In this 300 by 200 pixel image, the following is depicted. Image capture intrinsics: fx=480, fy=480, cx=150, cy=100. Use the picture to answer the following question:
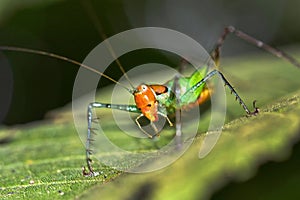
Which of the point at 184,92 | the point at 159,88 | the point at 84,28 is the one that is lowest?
the point at 184,92

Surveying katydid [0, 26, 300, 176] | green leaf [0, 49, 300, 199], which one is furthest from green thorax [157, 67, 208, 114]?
green leaf [0, 49, 300, 199]

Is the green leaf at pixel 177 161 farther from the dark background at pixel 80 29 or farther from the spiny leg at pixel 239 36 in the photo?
the dark background at pixel 80 29

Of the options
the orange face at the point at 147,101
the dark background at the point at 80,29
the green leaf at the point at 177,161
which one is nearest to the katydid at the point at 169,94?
the orange face at the point at 147,101

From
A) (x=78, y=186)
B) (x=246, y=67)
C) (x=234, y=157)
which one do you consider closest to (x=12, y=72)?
(x=246, y=67)

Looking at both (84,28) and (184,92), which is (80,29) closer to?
(84,28)

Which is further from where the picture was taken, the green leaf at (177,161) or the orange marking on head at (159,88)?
the orange marking on head at (159,88)

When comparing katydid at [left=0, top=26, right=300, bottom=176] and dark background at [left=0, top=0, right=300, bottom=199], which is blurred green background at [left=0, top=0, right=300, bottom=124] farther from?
katydid at [left=0, top=26, right=300, bottom=176]

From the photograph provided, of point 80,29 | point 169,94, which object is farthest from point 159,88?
point 80,29
